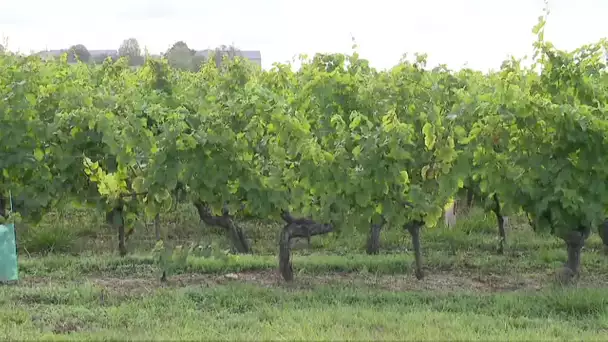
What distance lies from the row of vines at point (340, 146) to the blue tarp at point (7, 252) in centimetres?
77

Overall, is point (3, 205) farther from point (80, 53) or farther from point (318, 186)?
point (80, 53)

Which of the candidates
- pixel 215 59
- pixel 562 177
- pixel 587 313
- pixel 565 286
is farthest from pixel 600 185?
pixel 215 59

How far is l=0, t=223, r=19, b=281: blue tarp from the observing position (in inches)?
235

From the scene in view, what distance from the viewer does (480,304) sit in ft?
17.7

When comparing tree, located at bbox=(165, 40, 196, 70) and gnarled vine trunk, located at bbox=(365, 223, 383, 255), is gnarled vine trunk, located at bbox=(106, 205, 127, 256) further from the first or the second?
tree, located at bbox=(165, 40, 196, 70)

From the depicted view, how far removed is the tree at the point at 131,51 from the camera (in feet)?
45.1

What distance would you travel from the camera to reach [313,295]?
5.52 metres

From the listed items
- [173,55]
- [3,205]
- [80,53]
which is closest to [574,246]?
[3,205]

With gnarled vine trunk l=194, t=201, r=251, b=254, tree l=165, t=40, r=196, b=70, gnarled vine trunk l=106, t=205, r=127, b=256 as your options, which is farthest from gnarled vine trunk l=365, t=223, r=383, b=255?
tree l=165, t=40, r=196, b=70

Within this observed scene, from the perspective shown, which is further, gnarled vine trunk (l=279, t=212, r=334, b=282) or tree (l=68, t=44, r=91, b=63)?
tree (l=68, t=44, r=91, b=63)

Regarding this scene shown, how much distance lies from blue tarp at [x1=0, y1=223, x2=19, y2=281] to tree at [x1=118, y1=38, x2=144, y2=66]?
762 cm

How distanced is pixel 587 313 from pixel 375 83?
2.40 metres

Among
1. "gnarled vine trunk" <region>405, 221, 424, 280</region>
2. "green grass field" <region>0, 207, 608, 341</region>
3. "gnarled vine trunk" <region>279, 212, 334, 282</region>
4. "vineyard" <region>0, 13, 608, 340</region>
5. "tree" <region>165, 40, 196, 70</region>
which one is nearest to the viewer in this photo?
"green grass field" <region>0, 207, 608, 341</region>

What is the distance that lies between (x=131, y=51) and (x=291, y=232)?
385 inches
